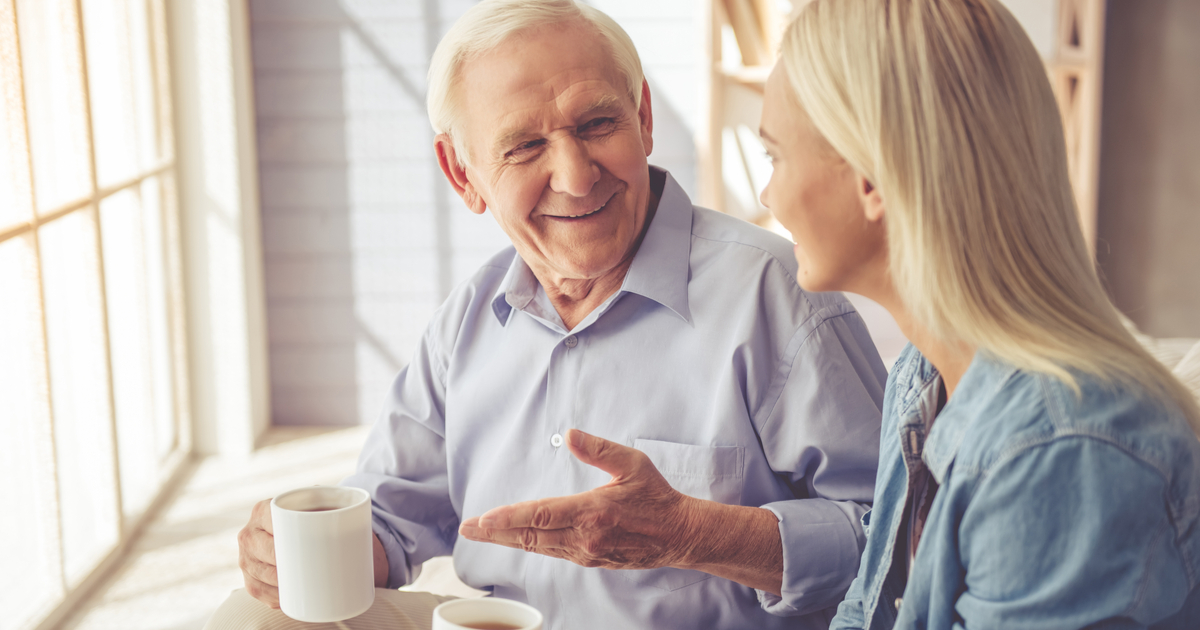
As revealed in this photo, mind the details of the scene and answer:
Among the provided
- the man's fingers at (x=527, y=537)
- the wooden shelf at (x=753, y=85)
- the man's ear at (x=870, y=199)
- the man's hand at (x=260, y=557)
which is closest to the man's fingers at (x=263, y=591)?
the man's hand at (x=260, y=557)

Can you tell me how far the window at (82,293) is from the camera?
2180mm

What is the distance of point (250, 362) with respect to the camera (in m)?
3.65

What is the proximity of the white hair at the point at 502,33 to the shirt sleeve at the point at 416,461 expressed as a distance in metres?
0.42

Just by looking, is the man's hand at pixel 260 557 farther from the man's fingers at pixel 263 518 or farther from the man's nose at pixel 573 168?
the man's nose at pixel 573 168

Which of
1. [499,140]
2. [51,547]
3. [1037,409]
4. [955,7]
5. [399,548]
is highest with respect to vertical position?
[955,7]

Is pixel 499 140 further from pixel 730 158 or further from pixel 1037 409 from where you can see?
pixel 730 158

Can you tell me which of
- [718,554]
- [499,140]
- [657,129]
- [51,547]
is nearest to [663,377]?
[718,554]

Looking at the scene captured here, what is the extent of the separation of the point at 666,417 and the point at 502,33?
1.93ft

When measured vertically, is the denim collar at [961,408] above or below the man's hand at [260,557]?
above

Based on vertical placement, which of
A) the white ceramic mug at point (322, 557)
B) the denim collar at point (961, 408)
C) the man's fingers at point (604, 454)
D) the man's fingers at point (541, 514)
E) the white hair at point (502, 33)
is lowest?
the white ceramic mug at point (322, 557)

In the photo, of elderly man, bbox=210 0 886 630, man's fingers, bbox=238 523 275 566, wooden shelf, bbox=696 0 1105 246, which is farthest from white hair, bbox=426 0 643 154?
wooden shelf, bbox=696 0 1105 246

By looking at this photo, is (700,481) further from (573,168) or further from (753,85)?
(753,85)

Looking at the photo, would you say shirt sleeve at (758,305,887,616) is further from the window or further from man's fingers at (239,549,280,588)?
the window

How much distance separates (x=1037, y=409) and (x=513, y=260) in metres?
0.90
